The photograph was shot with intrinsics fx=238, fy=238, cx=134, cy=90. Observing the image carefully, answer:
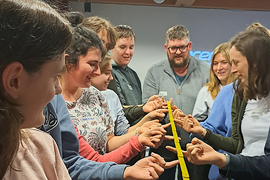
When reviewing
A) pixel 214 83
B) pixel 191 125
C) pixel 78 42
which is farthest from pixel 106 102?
pixel 214 83

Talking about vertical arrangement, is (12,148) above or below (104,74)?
below

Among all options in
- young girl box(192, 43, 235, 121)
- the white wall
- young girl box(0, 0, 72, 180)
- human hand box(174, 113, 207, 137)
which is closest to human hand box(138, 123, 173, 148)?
human hand box(174, 113, 207, 137)

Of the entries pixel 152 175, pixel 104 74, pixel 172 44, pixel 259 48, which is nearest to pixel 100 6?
pixel 172 44

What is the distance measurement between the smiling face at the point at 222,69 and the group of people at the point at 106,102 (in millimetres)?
13

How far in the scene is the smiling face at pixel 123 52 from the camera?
11.5 ft

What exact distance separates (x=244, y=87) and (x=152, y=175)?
3.85ft

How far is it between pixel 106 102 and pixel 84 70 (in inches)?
14.6

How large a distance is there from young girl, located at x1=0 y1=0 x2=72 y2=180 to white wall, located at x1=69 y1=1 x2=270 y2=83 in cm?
611

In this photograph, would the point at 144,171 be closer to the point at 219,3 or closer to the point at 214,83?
the point at 214,83

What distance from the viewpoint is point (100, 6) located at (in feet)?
21.7

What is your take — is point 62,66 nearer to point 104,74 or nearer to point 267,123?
point 104,74

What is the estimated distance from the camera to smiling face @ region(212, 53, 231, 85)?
3.31m

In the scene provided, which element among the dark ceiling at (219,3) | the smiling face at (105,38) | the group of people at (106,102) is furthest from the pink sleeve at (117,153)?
the dark ceiling at (219,3)

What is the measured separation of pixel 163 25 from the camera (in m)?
6.89
